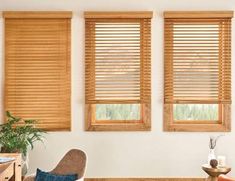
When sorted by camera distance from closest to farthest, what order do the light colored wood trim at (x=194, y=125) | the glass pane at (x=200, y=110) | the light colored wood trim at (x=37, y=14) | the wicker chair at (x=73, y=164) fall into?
1. the wicker chair at (x=73, y=164)
2. the light colored wood trim at (x=37, y=14)
3. the light colored wood trim at (x=194, y=125)
4. the glass pane at (x=200, y=110)

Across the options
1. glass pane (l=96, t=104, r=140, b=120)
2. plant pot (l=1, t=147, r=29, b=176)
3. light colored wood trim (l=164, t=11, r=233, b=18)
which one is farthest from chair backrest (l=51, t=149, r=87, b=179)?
light colored wood trim (l=164, t=11, r=233, b=18)

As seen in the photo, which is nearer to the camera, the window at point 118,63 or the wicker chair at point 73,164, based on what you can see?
the wicker chair at point 73,164

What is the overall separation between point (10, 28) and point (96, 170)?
6.97 feet

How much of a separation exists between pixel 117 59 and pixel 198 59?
1043mm

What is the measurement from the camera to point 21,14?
5082mm

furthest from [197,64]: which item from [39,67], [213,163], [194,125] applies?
[39,67]

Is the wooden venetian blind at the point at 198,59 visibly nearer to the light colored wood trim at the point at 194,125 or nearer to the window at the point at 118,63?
the light colored wood trim at the point at 194,125

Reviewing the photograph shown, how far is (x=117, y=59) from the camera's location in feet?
Answer: 17.0

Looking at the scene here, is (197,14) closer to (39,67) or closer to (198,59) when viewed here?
(198,59)

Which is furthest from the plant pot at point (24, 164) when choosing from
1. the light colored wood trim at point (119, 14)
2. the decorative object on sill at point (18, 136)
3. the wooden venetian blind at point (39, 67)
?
the light colored wood trim at point (119, 14)

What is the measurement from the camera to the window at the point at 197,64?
16.9 feet

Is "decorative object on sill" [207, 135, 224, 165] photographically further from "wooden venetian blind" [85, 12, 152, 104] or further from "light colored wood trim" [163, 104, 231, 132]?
"wooden venetian blind" [85, 12, 152, 104]

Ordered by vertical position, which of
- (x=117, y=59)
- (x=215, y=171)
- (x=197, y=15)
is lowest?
(x=215, y=171)

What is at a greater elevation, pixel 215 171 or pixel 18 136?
pixel 18 136
